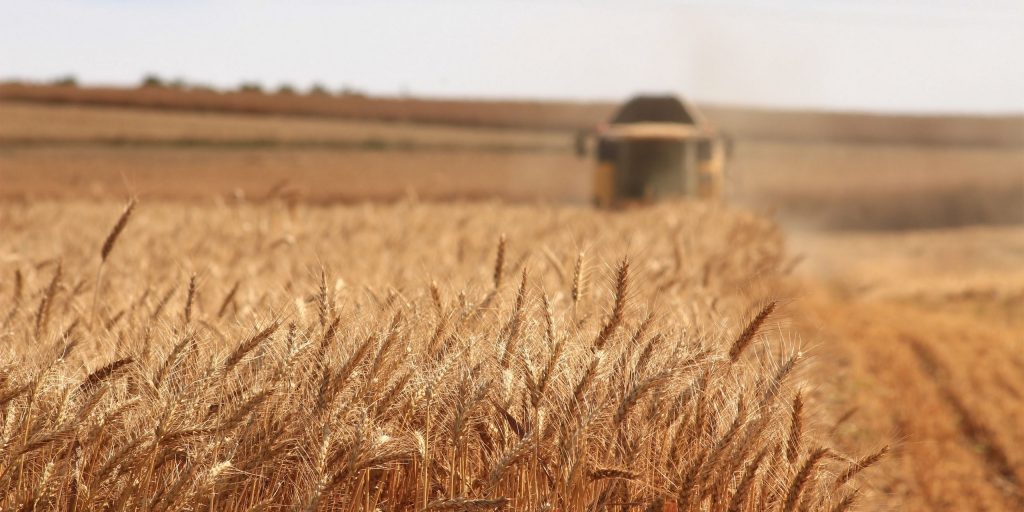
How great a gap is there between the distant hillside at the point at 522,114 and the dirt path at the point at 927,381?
83.2ft

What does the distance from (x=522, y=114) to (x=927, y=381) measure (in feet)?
116

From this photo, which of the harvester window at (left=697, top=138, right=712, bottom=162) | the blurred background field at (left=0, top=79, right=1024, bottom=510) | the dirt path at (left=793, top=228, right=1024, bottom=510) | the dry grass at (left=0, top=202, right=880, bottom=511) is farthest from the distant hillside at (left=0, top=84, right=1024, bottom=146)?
the dry grass at (left=0, top=202, right=880, bottom=511)

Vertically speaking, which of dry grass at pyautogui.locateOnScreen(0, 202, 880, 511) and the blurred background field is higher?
dry grass at pyautogui.locateOnScreen(0, 202, 880, 511)

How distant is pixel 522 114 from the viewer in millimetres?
42844

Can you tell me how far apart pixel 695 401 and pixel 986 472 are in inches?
203

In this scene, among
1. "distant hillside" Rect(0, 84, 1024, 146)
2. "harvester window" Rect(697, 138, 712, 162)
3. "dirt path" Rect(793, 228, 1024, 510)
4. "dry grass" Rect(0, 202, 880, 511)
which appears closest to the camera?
"dry grass" Rect(0, 202, 880, 511)

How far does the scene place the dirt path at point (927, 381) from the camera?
5746 millimetres

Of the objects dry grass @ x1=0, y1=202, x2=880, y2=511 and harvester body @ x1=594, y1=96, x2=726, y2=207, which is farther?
harvester body @ x1=594, y1=96, x2=726, y2=207

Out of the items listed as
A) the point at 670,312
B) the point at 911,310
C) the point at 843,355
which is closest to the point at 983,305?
the point at 911,310

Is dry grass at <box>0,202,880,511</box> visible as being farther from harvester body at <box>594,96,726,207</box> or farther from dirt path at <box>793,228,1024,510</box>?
harvester body at <box>594,96,726,207</box>

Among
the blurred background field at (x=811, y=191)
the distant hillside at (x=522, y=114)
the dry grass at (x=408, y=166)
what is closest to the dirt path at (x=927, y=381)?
the blurred background field at (x=811, y=191)

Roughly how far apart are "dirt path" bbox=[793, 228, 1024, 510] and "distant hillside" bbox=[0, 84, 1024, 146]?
25351 mm

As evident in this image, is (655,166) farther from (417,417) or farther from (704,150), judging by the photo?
(417,417)

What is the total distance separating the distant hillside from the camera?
37344mm
